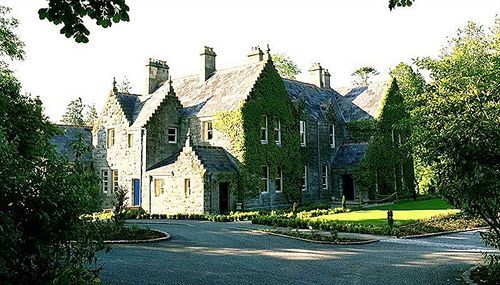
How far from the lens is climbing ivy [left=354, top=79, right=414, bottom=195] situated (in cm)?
3650

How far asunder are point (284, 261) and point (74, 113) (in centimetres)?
7203

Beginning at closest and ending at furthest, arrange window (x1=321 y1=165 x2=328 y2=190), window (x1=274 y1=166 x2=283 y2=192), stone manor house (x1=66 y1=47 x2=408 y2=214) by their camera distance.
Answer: stone manor house (x1=66 y1=47 x2=408 y2=214) < window (x1=274 y1=166 x2=283 y2=192) < window (x1=321 y1=165 x2=328 y2=190)

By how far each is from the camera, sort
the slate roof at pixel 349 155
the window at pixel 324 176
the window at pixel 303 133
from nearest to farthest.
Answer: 1. the window at pixel 303 133
2. the slate roof at pixel 349 155
3. the window at pixel 324 176

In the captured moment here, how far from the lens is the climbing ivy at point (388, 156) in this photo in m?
36.5

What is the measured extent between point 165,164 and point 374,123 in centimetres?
1761

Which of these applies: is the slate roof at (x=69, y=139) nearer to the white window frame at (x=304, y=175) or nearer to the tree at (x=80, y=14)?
the white window frame at (x=304, y=175)

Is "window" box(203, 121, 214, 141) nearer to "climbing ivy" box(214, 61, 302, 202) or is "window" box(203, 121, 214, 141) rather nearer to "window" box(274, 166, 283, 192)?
"climbing ivy" box(214, 61, 302, 202)

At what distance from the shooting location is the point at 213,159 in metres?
30.4

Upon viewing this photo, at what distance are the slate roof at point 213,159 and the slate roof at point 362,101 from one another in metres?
14.9

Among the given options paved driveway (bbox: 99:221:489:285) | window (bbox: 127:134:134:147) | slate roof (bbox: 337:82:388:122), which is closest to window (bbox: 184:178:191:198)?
window (bbox: 127:134:134:147)

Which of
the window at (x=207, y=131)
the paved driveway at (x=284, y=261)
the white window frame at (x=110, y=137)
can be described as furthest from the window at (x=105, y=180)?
the paved driveway at (x=284, y=261)

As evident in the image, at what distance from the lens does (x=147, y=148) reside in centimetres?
3278

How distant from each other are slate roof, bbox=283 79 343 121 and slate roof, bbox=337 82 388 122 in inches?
30.5

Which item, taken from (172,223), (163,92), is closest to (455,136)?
(172,223)
